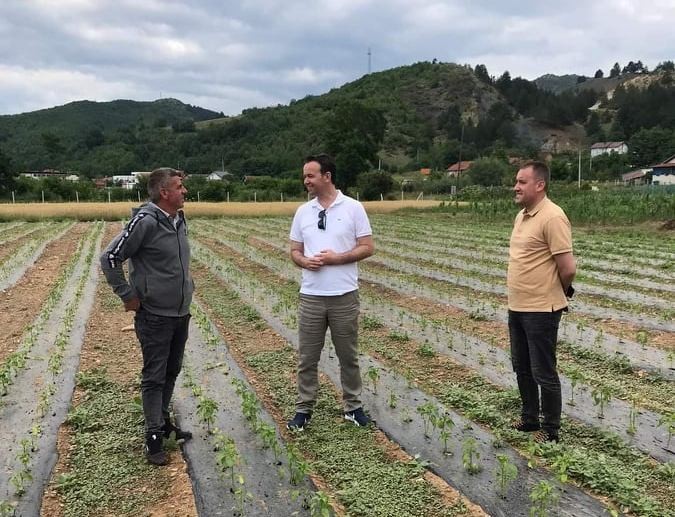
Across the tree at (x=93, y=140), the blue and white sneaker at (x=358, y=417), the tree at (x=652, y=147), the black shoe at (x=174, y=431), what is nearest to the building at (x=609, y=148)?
the tree at (x=652, y=147)

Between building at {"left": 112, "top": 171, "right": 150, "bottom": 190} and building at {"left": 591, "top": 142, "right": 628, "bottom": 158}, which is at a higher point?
building at {"left": 591, "top": 142, "right": 628, "bottom": 158}

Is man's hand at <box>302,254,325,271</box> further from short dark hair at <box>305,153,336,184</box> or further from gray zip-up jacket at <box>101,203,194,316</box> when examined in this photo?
gray zip-up jacket at <box>101,203,194,316</box>

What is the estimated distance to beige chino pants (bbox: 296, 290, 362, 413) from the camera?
4172mm

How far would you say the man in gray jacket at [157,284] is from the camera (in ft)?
12.1

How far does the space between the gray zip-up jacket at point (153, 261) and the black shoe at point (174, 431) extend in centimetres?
87

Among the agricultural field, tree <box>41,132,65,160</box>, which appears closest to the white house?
tree <box>41,132,65,160</box>

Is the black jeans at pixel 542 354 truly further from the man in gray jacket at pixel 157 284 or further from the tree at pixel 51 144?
the tree at pixel 51 144

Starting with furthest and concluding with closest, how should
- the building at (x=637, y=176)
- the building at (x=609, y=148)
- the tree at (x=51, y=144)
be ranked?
the building at (x=609, y=148)
the tree at (x=51, y=144)
the building at (x=637, y=176)

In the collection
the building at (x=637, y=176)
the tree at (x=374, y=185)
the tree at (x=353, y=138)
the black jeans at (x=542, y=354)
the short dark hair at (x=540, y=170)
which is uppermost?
the tree at (x=353, y=138)

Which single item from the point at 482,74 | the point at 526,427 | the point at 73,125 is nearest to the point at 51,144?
the point at 73,125

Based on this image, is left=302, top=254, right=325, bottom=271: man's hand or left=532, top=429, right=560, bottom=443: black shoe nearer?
left=532, top=429, right=560, bottom=443: black shoe

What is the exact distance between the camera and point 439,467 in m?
3.62

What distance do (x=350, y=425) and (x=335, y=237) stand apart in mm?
1416

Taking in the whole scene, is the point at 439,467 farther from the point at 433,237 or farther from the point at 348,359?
the point at 433,237
